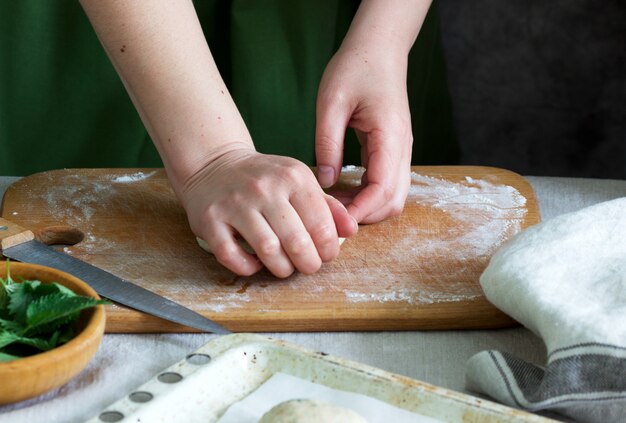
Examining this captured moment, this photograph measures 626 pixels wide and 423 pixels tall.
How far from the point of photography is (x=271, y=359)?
0.80m

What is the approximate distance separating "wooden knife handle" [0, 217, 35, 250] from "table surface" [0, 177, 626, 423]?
18 cm

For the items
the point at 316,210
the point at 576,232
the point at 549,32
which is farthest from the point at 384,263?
the point at 549,32

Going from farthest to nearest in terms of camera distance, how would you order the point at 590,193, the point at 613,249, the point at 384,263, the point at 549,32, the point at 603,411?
the point at 549,32 → the point at 590,193 → the point at 384,263 → the point at 613,249 → the point at 603,411

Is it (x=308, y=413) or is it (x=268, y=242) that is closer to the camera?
(x=308, y=413)

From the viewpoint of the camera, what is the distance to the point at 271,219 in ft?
3.29

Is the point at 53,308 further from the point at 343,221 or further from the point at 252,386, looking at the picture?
the point at 343,221

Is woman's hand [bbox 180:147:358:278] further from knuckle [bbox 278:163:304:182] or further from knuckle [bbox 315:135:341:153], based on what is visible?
knuckle [bbox 315:135:341:153]

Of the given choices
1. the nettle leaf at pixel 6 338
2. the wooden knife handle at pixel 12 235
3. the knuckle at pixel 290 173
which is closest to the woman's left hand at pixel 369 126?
the knuckle at pixel 290 173

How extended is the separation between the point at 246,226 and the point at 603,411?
412mm

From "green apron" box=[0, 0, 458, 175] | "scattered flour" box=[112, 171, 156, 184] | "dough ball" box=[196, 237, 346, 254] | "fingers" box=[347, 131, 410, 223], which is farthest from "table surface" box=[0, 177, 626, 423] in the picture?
"green apron" box=[0, 0, 458, 175]

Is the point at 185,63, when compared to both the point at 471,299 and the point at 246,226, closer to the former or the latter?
the point at 246,226

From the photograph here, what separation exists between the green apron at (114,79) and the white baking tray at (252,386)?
31.0 inches

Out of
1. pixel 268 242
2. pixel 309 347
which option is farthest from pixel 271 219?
pixel 309 347

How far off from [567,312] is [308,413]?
26 cm
